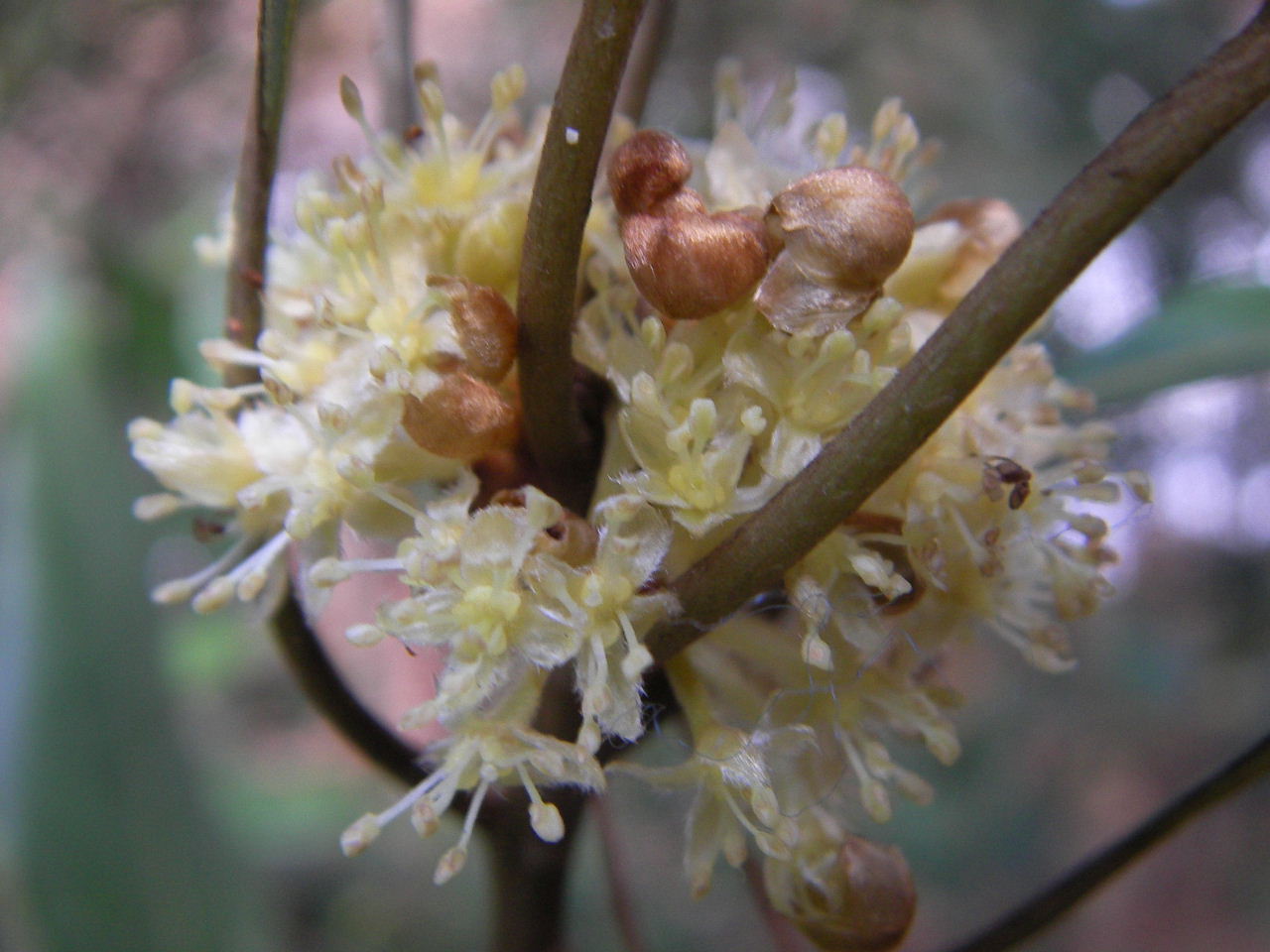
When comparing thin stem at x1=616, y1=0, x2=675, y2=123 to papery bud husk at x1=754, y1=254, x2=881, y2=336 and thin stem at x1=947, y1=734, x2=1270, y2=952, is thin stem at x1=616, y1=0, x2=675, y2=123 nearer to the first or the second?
papery bud husk at x1=754, y1=254, x2=881, y2=336

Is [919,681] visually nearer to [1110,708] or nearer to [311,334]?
[311,334]

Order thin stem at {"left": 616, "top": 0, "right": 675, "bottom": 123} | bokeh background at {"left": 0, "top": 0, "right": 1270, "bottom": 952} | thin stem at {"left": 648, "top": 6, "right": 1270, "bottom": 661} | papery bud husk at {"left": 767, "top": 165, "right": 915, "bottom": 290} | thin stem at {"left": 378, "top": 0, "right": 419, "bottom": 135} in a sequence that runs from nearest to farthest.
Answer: thin stem at {"left": 648, "top": 6, "right": 1270, "bottom": 661}
papery bud husk at {"left": 767, "top": 165, "right": 915, "bottom": 290}
thin stem at {"left": 616, "top": 0, "right": 675, "bottom": 123}
thin stem at {"left": 378, "top": 0, "right": 419, "bottom": 135}
bokeh background at {"left": 0, "top": 0, "right": 1270, "bottom": 952}

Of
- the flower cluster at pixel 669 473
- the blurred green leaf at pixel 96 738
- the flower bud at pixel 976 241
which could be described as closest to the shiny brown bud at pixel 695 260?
the flower cluster at pixel 669 473

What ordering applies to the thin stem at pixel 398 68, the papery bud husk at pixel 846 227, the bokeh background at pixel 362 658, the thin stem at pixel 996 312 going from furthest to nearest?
the bokeh background at pixel 362 658
the thin stem at pixel 398 68
the papery bud husk at pixel 846 227
the thin stem at pixel 996 312

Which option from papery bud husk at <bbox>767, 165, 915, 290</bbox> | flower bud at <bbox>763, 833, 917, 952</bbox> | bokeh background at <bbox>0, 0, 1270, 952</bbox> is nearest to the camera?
papery bud husk at <bbox>767, 165, 915, 290</bbox>

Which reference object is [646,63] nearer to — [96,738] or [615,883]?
[615,883]

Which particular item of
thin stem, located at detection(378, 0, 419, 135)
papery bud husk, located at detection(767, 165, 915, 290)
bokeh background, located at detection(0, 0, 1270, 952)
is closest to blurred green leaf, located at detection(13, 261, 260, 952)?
bokeh background, located at detection(0, 0, 1270, 952)

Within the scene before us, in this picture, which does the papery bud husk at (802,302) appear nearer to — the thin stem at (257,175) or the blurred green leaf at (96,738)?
the thin stem at (257,175)
